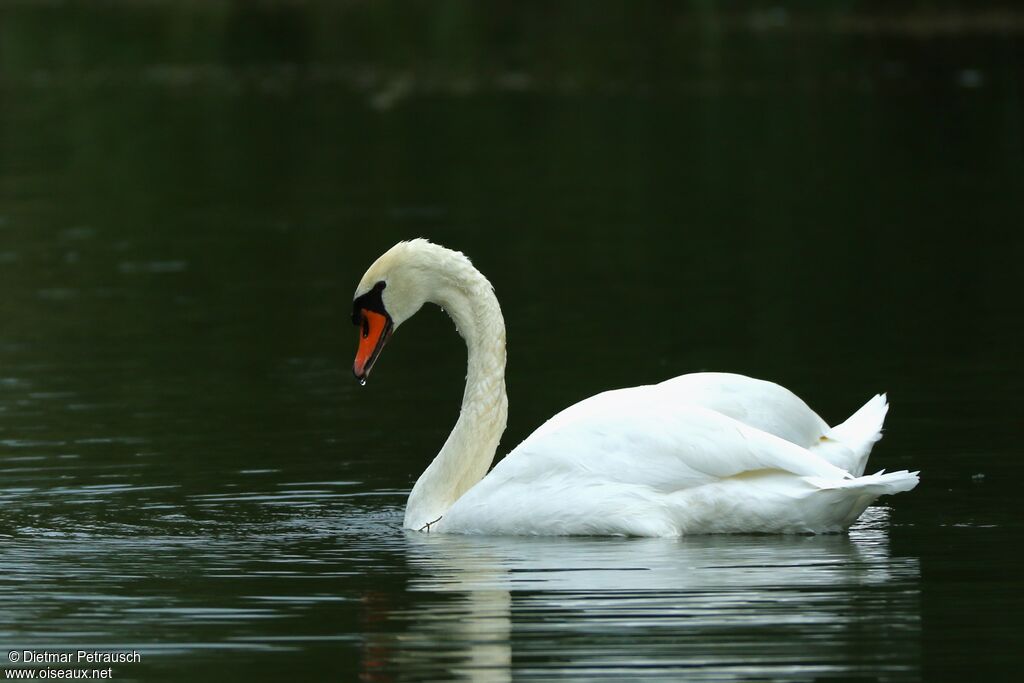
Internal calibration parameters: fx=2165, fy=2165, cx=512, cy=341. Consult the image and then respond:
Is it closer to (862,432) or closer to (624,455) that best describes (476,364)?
(624,455)

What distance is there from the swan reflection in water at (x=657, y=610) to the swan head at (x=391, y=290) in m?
1.27

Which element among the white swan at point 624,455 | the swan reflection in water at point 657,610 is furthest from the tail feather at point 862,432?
the swan reflection in water at point 657,610

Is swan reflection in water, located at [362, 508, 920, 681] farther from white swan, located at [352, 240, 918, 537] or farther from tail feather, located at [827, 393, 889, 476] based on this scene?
tail feather, located at [827, 393, 889, 476]

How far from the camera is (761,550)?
948 cm

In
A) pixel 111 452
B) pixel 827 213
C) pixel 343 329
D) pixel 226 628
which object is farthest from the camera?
pixel 827 213

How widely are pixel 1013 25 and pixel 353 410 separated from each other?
44.1 m

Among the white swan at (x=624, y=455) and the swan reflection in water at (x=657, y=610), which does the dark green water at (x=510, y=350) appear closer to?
the swan reflection in water at (x=657, y=610)

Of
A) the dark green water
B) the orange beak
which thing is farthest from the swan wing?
the orange beak

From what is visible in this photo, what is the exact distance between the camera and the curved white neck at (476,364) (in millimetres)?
10906

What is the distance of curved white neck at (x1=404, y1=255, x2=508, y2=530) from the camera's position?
10.9 m

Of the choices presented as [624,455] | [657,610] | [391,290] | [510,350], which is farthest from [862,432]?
[510,350]

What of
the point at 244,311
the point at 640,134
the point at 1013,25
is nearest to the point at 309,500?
the point at 244,311

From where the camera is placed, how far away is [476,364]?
36.1 feet

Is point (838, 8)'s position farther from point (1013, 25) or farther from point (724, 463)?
point (724, 463)
